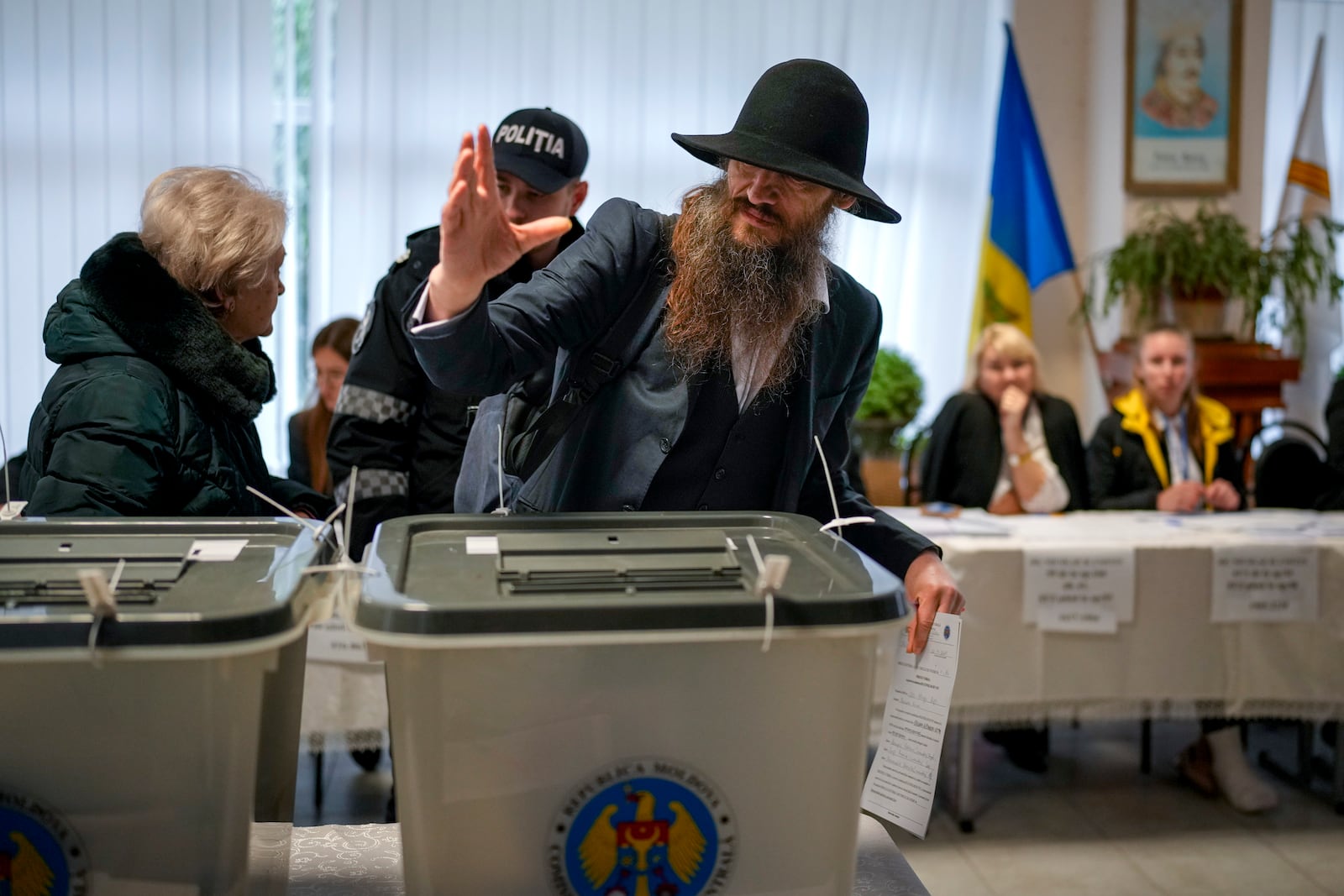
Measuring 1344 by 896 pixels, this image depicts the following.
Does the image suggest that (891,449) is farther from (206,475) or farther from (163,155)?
(206,475)

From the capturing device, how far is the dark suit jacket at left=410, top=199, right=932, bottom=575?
1304mm

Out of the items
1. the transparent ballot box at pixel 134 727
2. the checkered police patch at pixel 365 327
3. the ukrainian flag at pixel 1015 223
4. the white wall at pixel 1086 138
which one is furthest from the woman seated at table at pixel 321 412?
the white wall at pixel 1086 138

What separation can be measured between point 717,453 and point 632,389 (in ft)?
0.42

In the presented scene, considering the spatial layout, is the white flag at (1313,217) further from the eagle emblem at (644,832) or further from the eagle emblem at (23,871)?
the eagle emblem at (23,871)

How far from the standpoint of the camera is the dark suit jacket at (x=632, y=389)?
130 cm

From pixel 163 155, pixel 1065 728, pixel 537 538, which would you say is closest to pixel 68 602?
pixel 537 538

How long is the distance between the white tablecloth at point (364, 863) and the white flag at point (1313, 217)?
4490 mm

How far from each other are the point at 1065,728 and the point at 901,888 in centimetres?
304

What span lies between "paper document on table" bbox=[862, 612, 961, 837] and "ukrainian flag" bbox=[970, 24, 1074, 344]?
399 cm

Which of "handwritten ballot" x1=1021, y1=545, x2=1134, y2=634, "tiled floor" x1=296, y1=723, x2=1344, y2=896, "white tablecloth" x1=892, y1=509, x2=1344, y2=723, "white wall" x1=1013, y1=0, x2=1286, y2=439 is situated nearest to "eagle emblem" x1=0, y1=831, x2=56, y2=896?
"tiled floor" x1=296, y1=723, x2=1344, y2=896

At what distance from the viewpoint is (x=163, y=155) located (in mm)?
4688

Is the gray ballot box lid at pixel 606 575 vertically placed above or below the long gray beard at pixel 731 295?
below

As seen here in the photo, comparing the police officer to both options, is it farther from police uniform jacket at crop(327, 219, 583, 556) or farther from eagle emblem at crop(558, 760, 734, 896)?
eagle emblem at crop(558, 760, 734, 896)

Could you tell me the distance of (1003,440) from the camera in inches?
145
